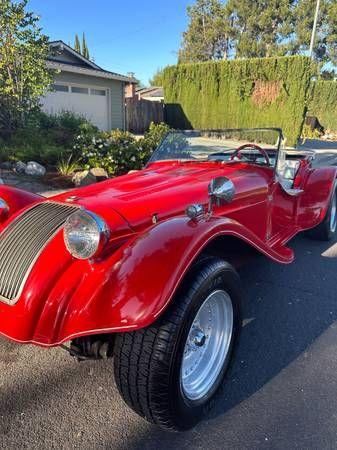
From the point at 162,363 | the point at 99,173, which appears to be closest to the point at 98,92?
the point at 99,173

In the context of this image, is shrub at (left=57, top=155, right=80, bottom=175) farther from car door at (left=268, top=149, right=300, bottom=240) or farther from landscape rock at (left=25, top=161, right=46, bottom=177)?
car door at (left=268, top=149, right=300, bottom=240)

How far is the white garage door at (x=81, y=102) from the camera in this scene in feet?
51.2

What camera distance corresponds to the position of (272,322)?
2.99m

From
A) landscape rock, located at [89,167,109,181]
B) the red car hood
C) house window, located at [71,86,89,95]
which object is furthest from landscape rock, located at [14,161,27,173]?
house window, located at [71,86,89,95]

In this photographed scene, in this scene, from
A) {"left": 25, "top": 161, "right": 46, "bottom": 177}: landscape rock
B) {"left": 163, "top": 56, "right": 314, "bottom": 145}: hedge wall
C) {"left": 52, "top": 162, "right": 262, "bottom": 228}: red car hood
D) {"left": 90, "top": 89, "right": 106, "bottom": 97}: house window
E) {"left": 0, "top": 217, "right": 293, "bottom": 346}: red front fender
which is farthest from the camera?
{"left": 90, "top": 89, "right": 106, "bottom": 97}: house window

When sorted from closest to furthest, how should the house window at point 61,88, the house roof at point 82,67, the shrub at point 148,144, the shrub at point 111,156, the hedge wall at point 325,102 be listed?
the shrub at point 111,156 → the shrub at point 148,144 → the house window at point 61,88 → the house roof at point 82,67 → the hedge wall at point 325,102

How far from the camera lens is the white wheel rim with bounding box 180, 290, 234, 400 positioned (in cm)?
210

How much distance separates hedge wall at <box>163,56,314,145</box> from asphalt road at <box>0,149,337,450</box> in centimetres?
1606

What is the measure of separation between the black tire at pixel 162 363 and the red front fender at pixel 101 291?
0.13 meters

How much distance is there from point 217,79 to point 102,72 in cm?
617

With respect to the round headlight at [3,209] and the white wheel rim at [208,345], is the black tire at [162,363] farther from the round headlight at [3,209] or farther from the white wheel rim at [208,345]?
the round headlight at [3,209]

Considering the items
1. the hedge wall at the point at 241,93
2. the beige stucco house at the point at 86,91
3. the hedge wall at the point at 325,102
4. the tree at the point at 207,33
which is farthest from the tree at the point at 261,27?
the beige stucco house at the point at 86,91

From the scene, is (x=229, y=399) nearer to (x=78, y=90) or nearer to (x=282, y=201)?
(x=282, y=201)

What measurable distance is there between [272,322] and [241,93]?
18097 millimetres
